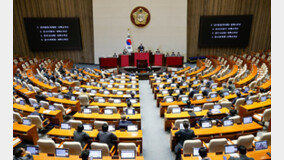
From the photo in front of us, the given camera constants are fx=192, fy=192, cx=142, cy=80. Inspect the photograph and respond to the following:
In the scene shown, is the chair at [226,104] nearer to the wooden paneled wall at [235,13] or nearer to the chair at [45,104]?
the chair at [45,104]

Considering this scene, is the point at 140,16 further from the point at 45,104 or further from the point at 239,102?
the point at 239,102

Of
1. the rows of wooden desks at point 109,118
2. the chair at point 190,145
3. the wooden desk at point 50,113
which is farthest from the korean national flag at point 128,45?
the chair at point 190,145

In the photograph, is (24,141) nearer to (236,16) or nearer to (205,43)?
(205,43)

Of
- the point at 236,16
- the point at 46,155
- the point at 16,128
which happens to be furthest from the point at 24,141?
the point at 236,16

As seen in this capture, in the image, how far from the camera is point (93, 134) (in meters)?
4.91

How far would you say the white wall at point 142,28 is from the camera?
17.2 meters

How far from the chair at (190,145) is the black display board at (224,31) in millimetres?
15227

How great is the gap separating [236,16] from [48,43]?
17.2 metres

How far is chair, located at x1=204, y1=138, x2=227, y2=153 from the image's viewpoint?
413 cm

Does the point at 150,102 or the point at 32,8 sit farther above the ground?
the point at 32,8

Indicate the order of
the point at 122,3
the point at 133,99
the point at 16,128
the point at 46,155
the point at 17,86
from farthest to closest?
1. the point at 122,3
2. the point at 17,86
3. the point at 133,99
4. the point at 16,128
5. the point at 46,155

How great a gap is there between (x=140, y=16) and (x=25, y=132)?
47.1 feet

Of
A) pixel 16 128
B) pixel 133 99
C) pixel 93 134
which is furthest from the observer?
pixel 133 99

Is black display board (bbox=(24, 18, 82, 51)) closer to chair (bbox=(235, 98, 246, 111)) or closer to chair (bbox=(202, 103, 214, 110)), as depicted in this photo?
chair (bbox=(202, 103, 214, 110))
